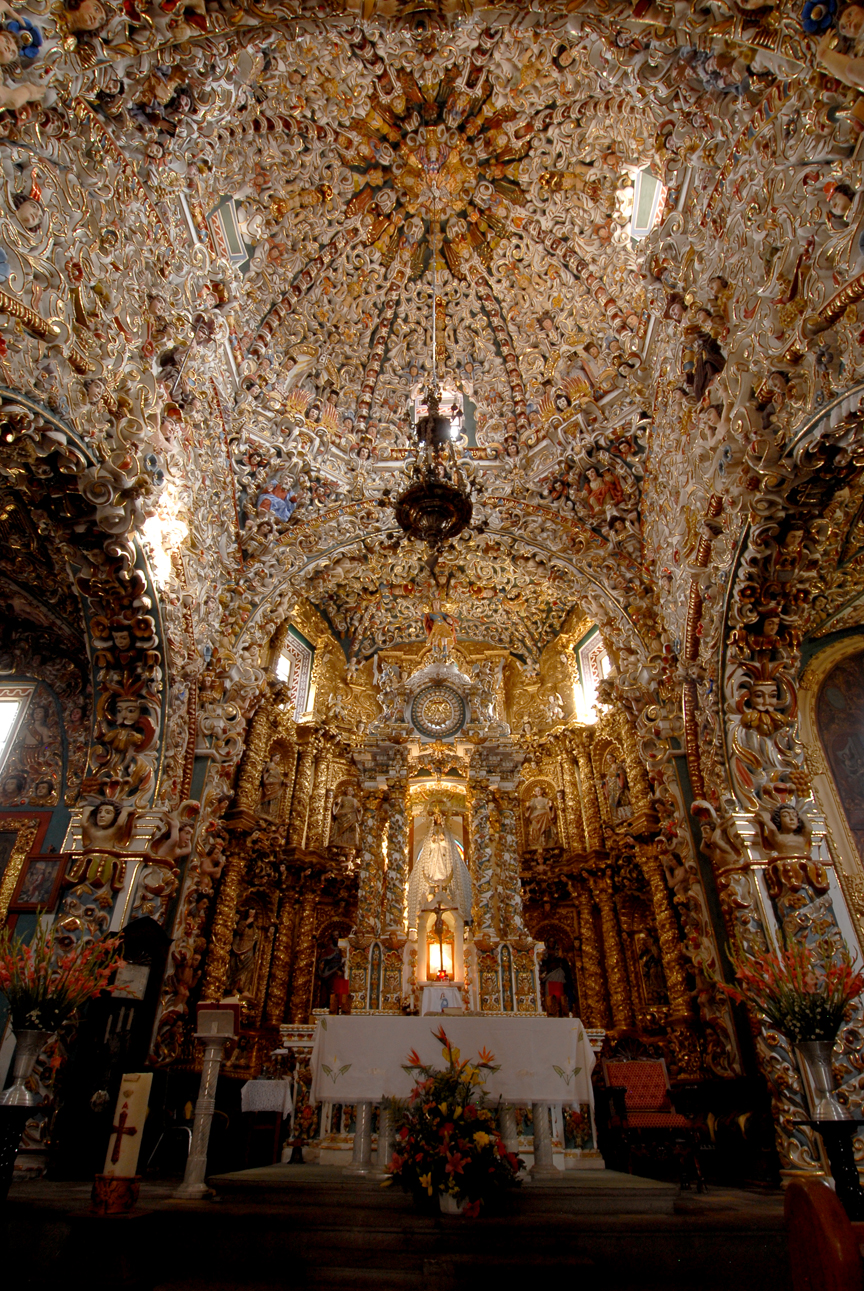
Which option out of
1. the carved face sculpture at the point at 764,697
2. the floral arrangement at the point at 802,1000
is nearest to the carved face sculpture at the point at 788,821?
the carved face sculpture at the point at 764,697

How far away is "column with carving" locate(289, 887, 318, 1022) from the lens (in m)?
12.5

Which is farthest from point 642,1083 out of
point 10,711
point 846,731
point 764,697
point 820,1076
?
point 10,711

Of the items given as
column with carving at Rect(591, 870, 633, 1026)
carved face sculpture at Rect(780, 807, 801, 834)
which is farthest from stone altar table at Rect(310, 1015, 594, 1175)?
column with carving at Rect(591, 870, 633, 1026)

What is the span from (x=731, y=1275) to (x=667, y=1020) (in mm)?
6376

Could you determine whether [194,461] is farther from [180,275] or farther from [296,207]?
[296,207]

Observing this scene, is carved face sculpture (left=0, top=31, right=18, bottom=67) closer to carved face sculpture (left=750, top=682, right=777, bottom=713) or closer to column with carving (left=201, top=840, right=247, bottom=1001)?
column with carving (left=201, top=840, right=247, bottom=1001)

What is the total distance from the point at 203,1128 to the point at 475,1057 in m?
2.37

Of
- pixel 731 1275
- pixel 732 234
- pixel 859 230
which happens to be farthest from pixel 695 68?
pixel 731 1275

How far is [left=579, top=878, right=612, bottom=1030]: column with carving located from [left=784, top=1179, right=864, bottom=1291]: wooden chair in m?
11.5

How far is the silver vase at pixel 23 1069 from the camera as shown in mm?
4965

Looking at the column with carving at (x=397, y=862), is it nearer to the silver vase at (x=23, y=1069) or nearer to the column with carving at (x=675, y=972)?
the column with carving at (x=675, y=972)

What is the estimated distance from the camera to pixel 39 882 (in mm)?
10977

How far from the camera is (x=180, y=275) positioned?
10.6m

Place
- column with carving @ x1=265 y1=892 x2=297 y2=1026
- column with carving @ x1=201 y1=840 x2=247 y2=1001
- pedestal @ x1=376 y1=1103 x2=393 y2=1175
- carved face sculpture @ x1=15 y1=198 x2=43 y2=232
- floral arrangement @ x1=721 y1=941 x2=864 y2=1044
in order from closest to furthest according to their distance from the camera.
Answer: floral arrangement @ x1=721 y1=941 x2=864 y2=1044
pedestal @ x1=376 y1=1103 x2=393 y2=1175
carved face sculpture @ x1=15 y1=198 x2=43 y2=232
column with carving @ x1=201 y1=840 x2=247 y2=1001
column with carving @ x1=265 y1=892 x2=297 y2=1026
